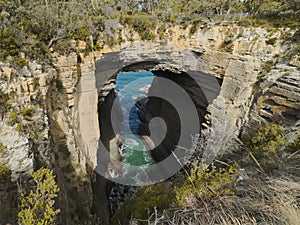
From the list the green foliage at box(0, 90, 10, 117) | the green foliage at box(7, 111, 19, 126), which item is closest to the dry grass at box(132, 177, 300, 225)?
the green foliage at box(7, 111, 19, 126)

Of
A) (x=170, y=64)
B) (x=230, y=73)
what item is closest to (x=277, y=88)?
(x=230, y=73)

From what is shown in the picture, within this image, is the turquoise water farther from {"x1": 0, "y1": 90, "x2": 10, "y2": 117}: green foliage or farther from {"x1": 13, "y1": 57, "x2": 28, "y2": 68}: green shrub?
{"x1": 0, "y1": 90, "x2": 10, "y2": 117}: green foliage

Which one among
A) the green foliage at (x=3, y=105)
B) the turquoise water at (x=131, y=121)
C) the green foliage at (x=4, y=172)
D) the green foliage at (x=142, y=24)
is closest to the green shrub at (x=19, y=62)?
the green foliage at (x=3, y=105)

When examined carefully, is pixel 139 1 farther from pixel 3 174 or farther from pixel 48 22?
pixel 3 174

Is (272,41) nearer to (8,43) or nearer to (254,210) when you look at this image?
(254,210)

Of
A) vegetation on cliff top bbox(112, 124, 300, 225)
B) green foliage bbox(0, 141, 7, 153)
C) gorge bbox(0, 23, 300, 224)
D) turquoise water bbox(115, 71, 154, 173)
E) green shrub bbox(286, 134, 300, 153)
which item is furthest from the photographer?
turquoise water bbox(115, 71, 154, 173)
